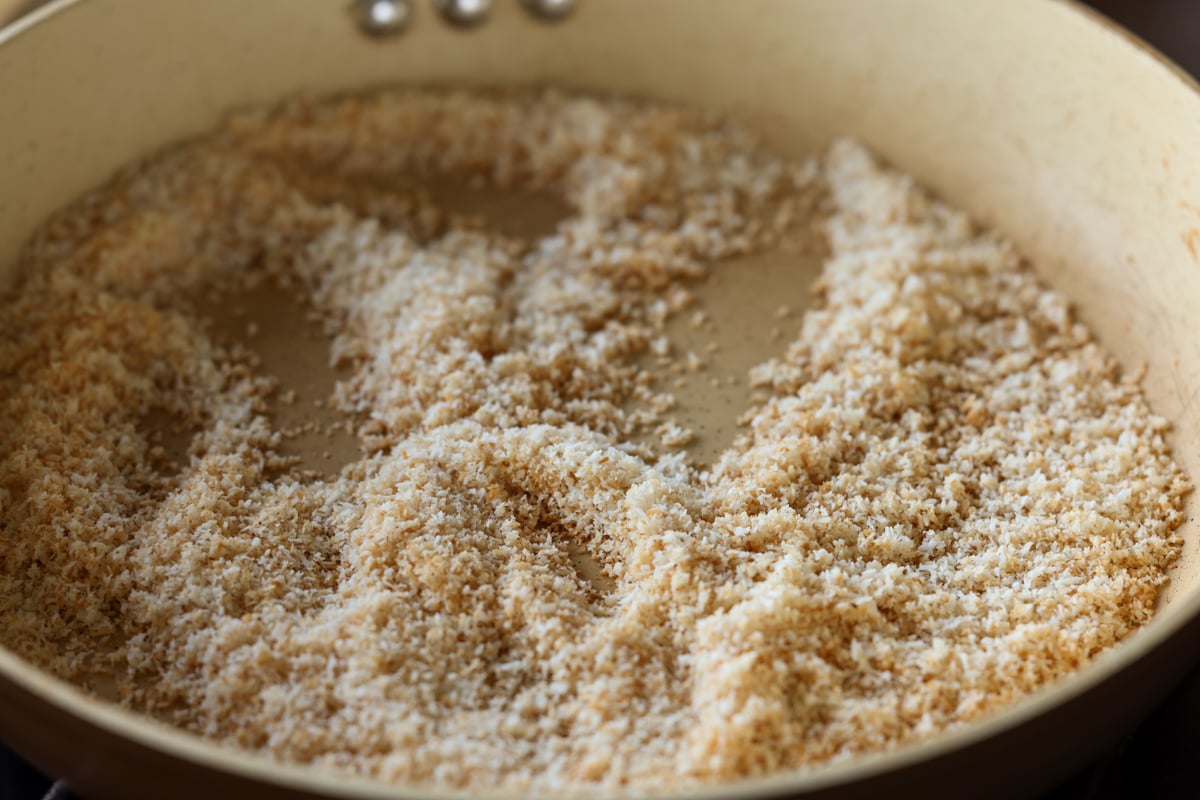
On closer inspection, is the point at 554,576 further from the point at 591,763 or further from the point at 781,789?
the point at 781,789

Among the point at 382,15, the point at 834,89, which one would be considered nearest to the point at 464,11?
the point at 382,15

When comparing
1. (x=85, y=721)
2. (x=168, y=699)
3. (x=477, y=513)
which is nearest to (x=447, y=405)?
(x=477, y=513)

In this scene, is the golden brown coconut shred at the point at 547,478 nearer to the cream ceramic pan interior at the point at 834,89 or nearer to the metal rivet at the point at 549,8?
the cream ceramic pan interior at the point at 834,89

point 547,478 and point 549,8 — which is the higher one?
point 549,8

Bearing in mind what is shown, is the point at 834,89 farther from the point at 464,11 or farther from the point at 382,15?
the point at 382,15

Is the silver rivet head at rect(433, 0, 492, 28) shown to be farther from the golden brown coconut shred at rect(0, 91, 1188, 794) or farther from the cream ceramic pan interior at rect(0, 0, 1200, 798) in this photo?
the golden brown coconut shred at rect(0, 91, 1188, 794)

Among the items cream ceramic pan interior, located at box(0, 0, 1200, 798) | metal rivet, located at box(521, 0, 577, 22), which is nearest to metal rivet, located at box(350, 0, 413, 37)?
cream ceramic pan interior, located at box(0, 0, 1200, 798)

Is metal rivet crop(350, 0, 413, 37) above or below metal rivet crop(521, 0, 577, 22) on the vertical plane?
below
